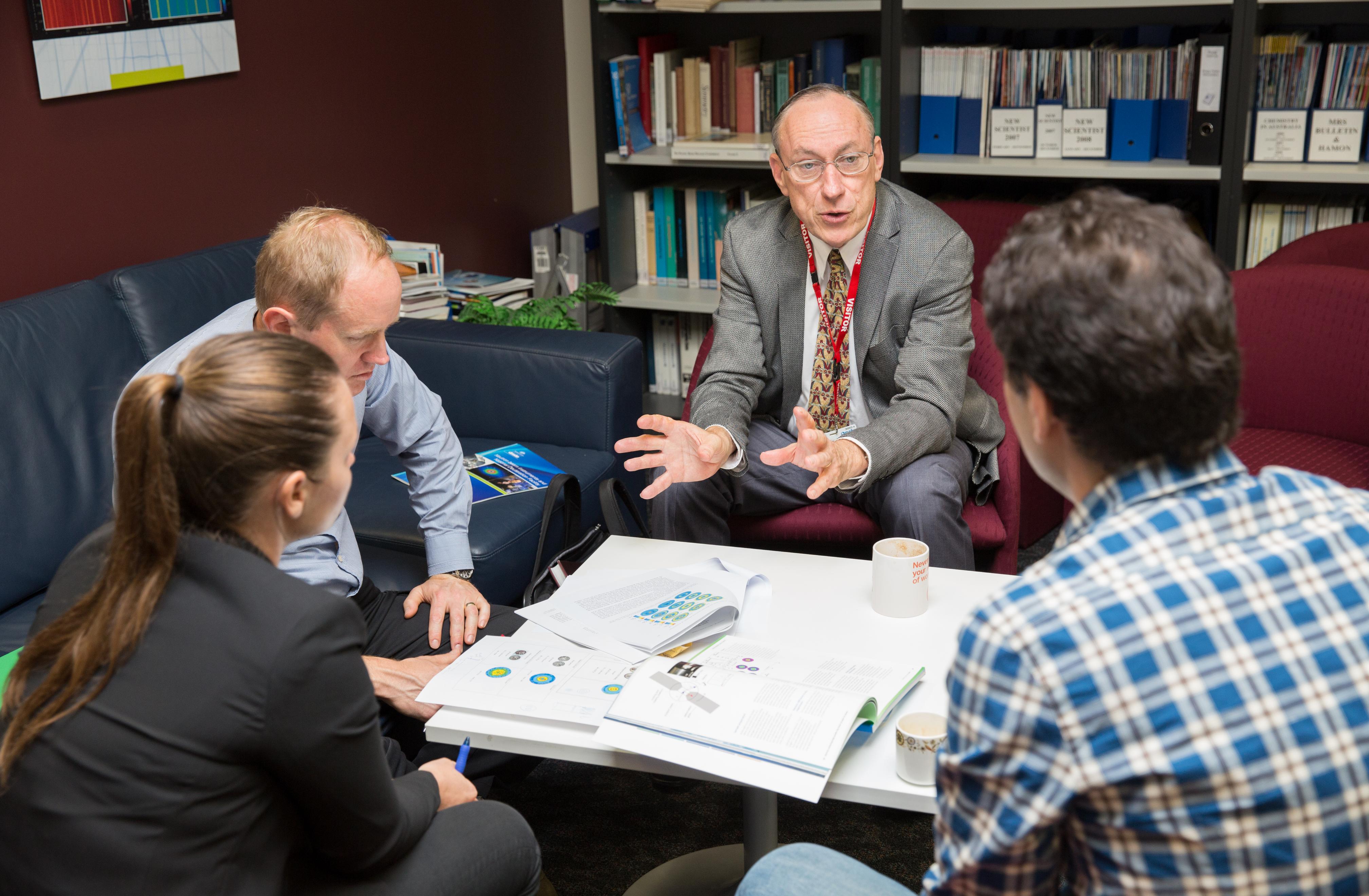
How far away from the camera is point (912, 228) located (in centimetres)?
247

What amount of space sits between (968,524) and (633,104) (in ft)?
7.09

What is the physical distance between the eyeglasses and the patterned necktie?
164 millimetres

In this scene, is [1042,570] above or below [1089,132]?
below

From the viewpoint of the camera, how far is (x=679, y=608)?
1707 mm

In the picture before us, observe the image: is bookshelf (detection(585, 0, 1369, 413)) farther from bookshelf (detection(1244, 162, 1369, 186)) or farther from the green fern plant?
the green fern plant

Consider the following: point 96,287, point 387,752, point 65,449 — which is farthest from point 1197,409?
point 96,287

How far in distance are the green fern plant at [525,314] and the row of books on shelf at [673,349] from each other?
69 cm

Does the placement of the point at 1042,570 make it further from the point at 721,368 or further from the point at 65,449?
the point at 65,449

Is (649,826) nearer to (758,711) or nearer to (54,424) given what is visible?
(758,711)

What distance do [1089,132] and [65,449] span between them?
283cm

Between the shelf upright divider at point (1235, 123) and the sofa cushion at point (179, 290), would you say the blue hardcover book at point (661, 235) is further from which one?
the shelf upright divider at point (1235, 123)

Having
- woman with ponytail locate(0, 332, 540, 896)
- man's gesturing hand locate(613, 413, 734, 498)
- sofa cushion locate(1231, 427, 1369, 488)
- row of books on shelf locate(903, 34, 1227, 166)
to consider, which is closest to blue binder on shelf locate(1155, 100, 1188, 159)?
row of books on shelf locate(903, 34, 1227, 166)

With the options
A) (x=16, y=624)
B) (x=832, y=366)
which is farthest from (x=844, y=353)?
(x=16, y=624)

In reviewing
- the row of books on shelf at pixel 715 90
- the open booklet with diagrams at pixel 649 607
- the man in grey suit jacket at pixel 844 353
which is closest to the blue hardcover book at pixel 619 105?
the row of books on shelf at pixel 715 90
